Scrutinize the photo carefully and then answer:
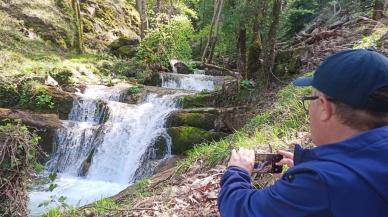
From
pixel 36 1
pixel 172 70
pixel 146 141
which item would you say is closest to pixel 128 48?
pixel 172 70

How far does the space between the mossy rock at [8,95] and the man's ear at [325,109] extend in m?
13.9

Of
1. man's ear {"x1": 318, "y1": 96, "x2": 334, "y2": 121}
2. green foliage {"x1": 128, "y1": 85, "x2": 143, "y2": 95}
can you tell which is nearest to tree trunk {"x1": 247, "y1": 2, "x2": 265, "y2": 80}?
green foliage {"x1": 128, "y1": 85, "x2": 143, "y2": 95}

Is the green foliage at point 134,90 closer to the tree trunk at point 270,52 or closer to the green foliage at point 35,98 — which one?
the green foliage at point 35,98

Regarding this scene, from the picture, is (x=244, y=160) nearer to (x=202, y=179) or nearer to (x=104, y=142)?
(x=202, y=179)

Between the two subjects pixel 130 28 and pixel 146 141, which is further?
pixel 130 28

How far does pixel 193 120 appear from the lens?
40.2 ft

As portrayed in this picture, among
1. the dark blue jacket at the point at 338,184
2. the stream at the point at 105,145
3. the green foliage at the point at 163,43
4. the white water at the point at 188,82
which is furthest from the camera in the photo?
the green foliage at the point at 163,43

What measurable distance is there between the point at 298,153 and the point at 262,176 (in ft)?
9.03

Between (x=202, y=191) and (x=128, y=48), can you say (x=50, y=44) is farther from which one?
(x=202, y=191)

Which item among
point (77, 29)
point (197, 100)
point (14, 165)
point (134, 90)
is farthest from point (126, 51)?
point (14, 165)

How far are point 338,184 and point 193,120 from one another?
10826 millimetres

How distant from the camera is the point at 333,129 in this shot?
163cm

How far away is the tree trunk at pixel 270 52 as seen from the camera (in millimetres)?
10998

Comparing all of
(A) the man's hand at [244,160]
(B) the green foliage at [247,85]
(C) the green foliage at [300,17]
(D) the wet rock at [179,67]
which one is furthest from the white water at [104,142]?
(C) the green foliage at [300,17]
